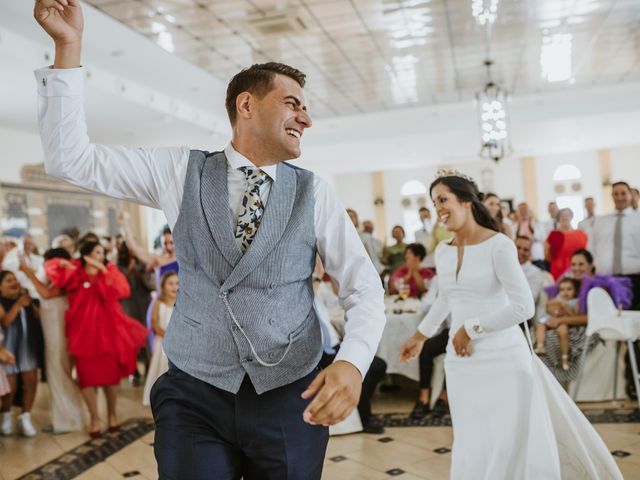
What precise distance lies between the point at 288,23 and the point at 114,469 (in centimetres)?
515

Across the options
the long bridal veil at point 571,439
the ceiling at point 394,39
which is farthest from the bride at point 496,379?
the ceiling at point 394,39

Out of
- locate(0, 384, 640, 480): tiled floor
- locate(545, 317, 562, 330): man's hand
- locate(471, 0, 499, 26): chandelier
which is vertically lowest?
locate(0, 384, 640, 480): tiled floor

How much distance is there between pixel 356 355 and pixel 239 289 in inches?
11.7

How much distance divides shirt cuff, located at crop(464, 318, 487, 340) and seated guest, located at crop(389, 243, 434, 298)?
143 inches

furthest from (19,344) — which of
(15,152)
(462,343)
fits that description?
(15,152)

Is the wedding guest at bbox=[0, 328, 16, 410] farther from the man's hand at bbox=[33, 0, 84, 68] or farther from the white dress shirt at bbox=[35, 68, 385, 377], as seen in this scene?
the man's hand at bbox=[33, 0, 84, 68]

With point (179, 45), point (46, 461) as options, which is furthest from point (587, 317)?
point (179, 45)

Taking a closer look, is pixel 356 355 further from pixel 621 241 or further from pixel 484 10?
pixel 484 10

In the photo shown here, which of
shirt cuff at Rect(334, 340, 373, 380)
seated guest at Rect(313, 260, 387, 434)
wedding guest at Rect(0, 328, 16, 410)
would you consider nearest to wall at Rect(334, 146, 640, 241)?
seated guest at Rect(313, 260, 387, 434)

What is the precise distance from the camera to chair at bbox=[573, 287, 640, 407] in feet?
16.3

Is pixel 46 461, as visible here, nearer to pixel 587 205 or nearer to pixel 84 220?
pixel 587 205

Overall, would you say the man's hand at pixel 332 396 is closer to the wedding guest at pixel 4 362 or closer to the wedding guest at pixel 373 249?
the wedding guest at pixel 4 362

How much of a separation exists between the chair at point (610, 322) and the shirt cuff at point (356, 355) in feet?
13.2

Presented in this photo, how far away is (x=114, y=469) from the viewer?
14.4 feet
